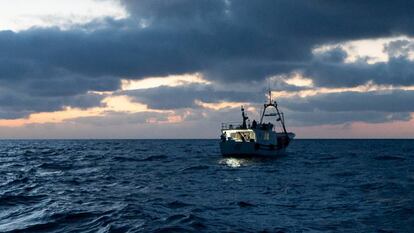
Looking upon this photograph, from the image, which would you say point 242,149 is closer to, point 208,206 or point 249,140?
point 249,140

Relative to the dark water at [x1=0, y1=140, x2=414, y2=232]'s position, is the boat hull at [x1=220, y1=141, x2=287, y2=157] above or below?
above

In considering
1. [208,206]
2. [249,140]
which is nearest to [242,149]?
[249,140]

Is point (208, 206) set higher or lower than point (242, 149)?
lower

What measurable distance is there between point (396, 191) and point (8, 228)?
24.0m

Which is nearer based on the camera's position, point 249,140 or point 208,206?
point 208,206

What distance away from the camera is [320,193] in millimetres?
28203

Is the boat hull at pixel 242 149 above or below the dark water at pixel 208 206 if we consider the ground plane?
above

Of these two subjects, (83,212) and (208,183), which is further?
(208,183)

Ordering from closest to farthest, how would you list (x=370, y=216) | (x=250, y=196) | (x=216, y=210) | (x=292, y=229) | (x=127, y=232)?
(x=127, y=232) < (x=292, y=229) < (x=370, y=216) < (x=216, y=210) < (x=250, y=196)

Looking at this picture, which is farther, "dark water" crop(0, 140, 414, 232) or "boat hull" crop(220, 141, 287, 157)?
"boat hull" crop(220, 141, 287, 157)

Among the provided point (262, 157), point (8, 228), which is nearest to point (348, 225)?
point (8, 228)

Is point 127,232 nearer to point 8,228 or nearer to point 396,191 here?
point 8,228

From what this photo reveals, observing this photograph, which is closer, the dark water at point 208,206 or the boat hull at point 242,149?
the dark water at point 208,206

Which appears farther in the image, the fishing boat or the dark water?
the fishing boat
